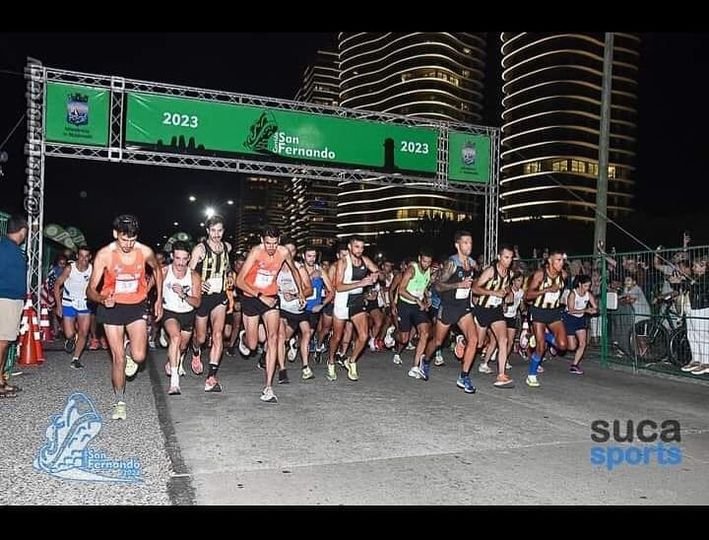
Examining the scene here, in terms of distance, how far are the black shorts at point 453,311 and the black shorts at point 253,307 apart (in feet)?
7.86

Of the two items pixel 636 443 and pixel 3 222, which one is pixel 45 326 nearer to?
pixel 3 222

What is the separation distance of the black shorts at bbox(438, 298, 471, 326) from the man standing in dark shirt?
17.0 feet

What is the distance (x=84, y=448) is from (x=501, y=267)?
212 inches

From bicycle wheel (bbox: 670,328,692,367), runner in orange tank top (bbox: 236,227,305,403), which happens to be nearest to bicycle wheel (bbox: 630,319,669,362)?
bicycle wheel (bbox: 670,328,692,367)

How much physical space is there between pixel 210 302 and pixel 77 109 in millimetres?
7412

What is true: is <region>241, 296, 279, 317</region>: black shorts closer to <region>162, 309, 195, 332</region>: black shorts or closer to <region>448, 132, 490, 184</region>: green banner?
<region>162, 309, 195, 332</region>: black shorts

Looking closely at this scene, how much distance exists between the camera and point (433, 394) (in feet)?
27.9

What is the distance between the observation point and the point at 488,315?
8688 millimetres

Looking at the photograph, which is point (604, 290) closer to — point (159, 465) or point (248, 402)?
point (248, 402)

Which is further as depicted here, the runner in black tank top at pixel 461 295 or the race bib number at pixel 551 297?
the race bib number at pixel 551 297

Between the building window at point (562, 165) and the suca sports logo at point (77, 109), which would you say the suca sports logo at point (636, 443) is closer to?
the suca sports logo at point (77, 109)

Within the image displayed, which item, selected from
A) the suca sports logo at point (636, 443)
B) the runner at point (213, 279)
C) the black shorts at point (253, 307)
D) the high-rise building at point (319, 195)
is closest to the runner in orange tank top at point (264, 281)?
the black shorts at point (253, 307)

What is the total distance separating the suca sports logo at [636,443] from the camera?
17.6ft

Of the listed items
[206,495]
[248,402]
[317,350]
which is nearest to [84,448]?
[206,495]
